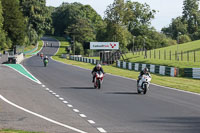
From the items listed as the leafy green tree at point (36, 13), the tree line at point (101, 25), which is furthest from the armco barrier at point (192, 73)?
the leafy green tree at point (36, 13)

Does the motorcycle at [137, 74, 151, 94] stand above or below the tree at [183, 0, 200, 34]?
below

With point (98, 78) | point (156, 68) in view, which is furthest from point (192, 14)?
point (98, 78)

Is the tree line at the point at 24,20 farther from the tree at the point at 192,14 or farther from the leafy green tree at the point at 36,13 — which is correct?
the tree at the point at 192,14

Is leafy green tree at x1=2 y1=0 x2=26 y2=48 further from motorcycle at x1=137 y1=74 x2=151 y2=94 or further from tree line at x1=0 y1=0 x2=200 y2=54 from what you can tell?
motorcycle at x1=137 y1=74 x2=151 y2=94

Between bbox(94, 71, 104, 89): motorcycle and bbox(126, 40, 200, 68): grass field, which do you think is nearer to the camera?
bbox(94, 71, 104, 89): motorcycle

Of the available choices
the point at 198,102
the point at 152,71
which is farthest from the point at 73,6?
the point at 198,102

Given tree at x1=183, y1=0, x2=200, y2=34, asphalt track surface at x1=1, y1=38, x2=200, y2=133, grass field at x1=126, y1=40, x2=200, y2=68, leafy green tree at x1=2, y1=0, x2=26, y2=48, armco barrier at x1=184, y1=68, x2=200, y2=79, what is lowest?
asphalt track surface at x1=1, y1=38, x2=200, y2=133

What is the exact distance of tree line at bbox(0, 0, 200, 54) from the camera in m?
103

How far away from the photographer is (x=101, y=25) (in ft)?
472

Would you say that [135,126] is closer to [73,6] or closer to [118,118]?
[118,118]

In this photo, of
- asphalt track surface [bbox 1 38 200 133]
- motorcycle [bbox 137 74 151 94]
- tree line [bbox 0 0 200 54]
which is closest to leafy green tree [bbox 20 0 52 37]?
tree line [bbox 0 0 200 54]

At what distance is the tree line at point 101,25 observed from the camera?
103 m

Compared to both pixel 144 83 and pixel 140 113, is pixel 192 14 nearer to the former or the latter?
pixel 144 83

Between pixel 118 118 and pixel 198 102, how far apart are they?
5.87 m
